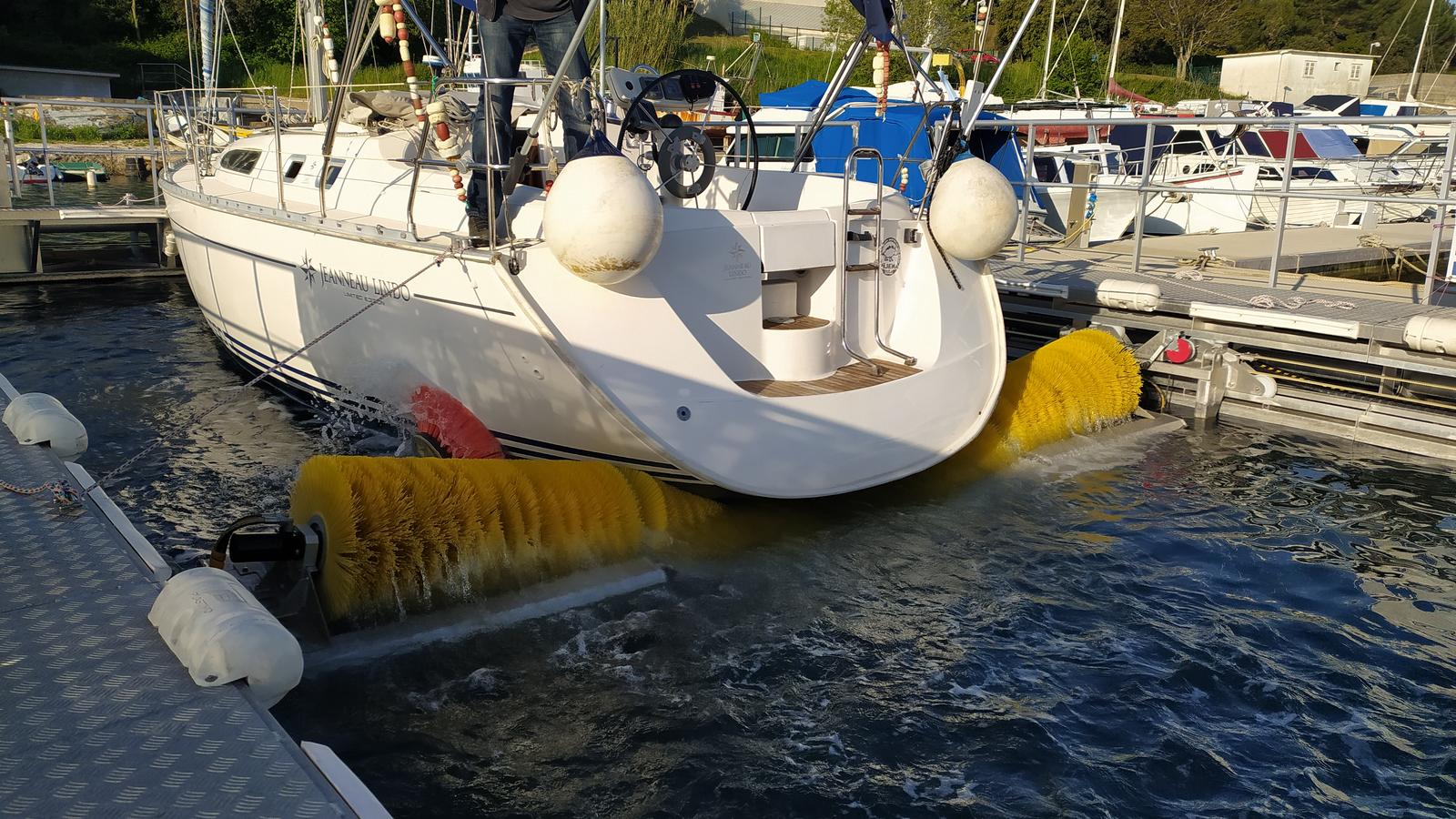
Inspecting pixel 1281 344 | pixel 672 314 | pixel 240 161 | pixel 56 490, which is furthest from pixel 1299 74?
pixel 56 490

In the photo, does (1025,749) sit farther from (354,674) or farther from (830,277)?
(830,277)

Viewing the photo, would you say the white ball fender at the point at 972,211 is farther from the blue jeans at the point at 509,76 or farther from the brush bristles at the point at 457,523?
the brush bristles at the point at 457,523

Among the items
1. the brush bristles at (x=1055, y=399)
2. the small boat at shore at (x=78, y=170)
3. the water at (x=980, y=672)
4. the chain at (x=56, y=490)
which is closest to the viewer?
the water at (x=980, y=672)

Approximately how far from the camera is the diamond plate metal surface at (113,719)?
7.86ft

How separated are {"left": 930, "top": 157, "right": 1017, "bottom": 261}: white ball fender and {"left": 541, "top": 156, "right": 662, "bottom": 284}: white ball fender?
1949 mm

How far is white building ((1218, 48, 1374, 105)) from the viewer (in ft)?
127

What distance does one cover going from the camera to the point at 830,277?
231 inches

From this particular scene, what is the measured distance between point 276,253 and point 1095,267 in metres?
6.68

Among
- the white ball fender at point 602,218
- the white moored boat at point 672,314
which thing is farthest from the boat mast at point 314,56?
the white ball fender at point 602,218

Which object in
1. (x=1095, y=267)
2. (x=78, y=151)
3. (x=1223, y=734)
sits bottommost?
(x=1223, y=734)

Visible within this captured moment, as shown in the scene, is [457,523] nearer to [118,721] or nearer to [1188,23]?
[118,721]

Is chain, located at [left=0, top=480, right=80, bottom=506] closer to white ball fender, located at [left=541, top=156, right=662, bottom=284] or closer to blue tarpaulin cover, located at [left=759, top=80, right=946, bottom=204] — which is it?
white ball fender, located at [left=541, top=156, right=662, bottom=284]

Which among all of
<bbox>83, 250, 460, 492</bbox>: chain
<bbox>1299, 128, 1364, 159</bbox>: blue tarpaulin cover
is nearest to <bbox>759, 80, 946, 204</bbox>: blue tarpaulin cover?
<bbox>1299, 128, 1364, 159</bbox>: blue tarpaulin cover

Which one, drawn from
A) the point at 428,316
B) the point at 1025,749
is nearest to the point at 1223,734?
the point at 1025,749
